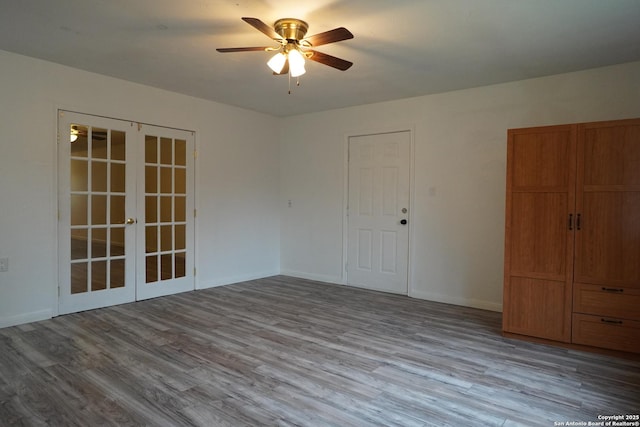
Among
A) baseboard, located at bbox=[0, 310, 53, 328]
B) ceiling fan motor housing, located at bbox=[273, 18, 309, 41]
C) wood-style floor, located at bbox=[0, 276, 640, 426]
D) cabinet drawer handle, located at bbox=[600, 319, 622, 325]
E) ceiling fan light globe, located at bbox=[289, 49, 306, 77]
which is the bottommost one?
wood-style floor, located at bbox=[0, 276, 640, 426]

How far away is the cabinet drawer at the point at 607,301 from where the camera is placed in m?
2.95

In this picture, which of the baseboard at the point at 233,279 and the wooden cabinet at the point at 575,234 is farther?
the baseboard at the point at 233,279

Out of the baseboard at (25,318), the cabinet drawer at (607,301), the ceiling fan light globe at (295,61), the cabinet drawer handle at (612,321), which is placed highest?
the ceiling fan light globe at (295,61)

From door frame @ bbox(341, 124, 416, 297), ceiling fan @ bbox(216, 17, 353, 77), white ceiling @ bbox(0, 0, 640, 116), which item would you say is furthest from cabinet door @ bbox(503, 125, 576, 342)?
ceiling fan @ bbox(216, 17, 353, 77)

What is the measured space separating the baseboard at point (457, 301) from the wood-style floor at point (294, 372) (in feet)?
0.49

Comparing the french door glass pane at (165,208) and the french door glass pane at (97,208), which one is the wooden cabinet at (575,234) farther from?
the french door glass pane at (97,208)

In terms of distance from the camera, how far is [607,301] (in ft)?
9.96

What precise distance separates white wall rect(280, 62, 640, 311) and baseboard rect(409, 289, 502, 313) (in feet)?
0.04

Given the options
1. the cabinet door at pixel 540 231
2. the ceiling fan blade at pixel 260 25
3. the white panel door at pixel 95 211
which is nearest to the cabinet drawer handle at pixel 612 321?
the cabinet door at pixel 540 231

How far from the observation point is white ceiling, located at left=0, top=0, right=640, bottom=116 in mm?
2576

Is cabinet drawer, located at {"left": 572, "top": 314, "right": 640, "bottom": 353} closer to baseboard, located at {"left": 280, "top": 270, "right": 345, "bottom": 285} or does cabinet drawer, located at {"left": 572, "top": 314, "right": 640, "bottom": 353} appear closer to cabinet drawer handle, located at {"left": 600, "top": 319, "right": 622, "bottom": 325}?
cabinet drawer handle, located at {"left": 600, "top": 319, "right": 622, "bottom": 325}

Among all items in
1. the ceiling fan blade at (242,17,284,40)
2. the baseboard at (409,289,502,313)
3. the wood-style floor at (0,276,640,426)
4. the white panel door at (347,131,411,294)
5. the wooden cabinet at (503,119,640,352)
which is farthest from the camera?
the white panel door at (347,131,411,294)

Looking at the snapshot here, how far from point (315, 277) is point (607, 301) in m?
3.68

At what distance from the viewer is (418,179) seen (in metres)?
4.77
